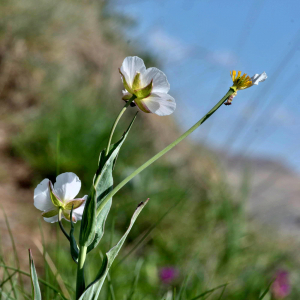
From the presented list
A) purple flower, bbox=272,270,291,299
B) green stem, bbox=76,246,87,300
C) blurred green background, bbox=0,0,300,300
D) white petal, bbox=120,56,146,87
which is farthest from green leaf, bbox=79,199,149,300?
purple flower, bbox=272,270,291,299

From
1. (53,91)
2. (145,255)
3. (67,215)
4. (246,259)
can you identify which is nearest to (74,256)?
(67,215)

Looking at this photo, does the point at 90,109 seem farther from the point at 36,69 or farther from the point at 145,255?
the point at 145,255

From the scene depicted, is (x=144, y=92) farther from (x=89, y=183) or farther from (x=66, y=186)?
(x=89, y=183)

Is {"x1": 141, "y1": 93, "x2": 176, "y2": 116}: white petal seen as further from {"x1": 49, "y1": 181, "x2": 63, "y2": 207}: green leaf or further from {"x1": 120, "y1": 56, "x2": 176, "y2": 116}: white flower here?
{"x1": 49, "y1": 181, "x2": 63, "y2": 207}: green leaf

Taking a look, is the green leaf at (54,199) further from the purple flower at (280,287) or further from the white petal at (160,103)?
the purple flower at (280,287)

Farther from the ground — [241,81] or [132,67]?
[132,67]

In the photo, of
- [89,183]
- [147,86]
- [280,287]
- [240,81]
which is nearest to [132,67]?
[147,86]

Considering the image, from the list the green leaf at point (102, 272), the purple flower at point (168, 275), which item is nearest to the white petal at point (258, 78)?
the green leaf at point (102, 272)

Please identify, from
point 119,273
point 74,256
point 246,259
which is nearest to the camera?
point 74,256
